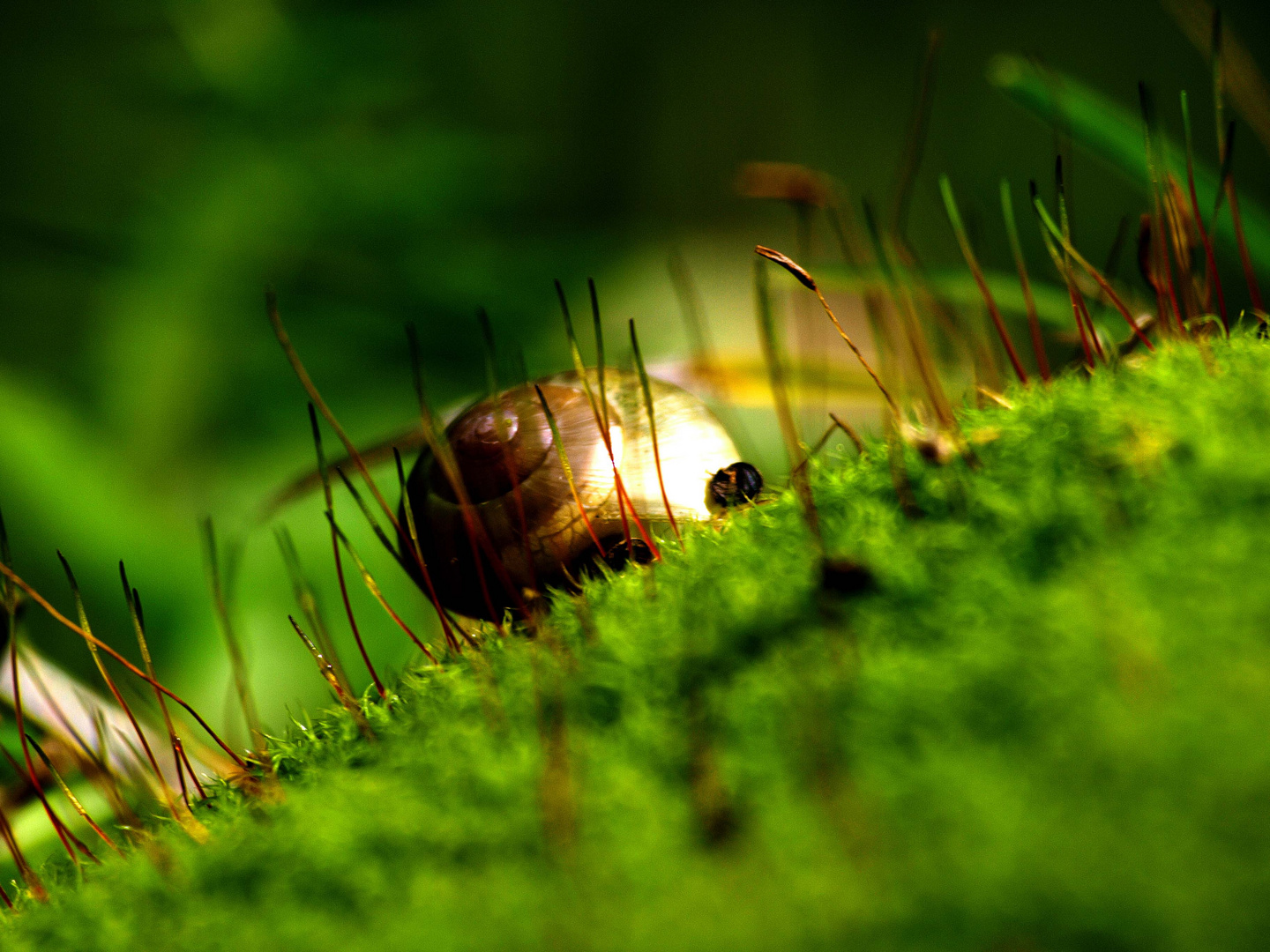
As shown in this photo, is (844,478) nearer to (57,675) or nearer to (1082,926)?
(1082,926)

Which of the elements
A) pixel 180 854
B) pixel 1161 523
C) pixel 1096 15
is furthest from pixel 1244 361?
pixel 1096 15

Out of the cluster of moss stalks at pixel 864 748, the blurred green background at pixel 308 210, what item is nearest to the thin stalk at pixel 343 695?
the cluster of moss stalks at pixel 864 748

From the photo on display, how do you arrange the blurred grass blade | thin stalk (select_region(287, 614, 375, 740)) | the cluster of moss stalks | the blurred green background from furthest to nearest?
the blurred green background < the blurred grass blade < thin stalk (select_region(287, 614, 375, 740)) < the cluster of moss stalks

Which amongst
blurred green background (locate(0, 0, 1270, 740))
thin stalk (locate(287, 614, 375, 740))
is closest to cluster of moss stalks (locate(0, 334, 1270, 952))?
thin stalk (locate(287, 614, 375, 740))

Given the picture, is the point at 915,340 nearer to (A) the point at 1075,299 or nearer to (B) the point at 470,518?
(A) the point at 1075,299

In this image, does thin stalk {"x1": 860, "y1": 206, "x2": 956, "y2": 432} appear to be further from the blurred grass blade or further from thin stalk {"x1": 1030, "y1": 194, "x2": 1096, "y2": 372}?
the blurred grass blade

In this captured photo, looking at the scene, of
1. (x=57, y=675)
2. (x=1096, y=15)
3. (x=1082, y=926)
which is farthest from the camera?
(x=1096, y=15)

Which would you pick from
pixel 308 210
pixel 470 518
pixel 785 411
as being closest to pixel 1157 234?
pixel 785 411
